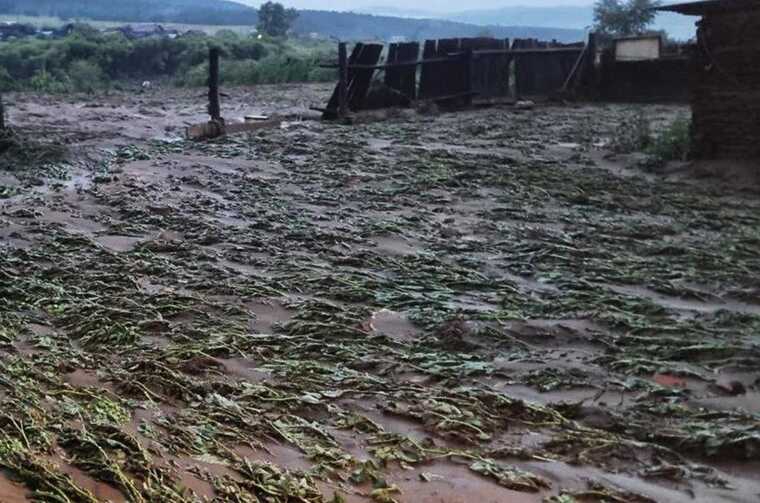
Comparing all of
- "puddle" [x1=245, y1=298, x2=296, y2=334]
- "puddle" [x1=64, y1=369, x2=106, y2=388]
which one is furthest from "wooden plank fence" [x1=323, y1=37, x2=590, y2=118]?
"puddle" [x1=64, y1=369, x2=106, y2=388]

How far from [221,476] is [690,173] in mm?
8669

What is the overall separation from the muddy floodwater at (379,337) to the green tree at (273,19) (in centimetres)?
3297

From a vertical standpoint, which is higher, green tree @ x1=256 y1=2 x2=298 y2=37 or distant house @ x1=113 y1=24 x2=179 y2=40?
green tree @ x1=256 y1=2 x2=298 y2=37

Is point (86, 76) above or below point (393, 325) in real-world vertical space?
above

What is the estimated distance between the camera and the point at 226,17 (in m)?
51.3

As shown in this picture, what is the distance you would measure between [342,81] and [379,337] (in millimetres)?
11662

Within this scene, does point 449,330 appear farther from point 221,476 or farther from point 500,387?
point 221,476

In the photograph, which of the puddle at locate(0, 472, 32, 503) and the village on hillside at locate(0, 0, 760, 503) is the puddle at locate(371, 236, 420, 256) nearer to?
the village on hillside at locate(0, 0, 760, 503)

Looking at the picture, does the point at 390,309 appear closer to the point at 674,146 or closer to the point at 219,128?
the point at 674,146

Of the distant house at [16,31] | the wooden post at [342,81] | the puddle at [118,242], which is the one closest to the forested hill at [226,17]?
the distant house at [16,31]

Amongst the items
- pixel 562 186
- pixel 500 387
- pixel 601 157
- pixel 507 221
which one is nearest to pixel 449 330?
pixel 500 387

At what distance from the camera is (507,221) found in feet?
26.7

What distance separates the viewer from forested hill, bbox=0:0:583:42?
4666 centimetres

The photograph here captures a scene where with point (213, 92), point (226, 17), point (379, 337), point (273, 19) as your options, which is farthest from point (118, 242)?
point (226, 17)
